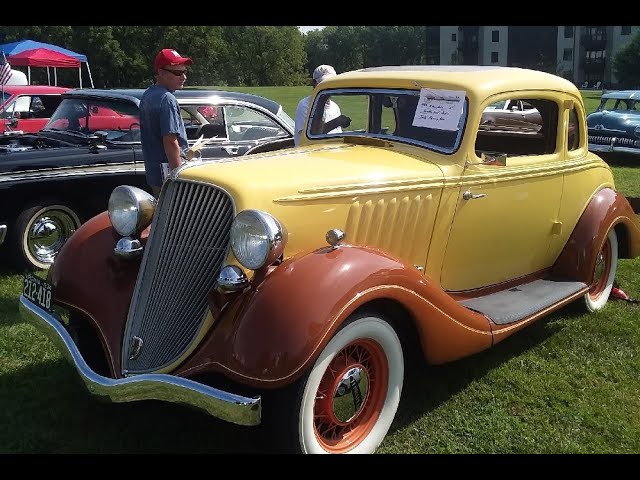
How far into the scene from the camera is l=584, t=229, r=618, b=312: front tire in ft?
16.1

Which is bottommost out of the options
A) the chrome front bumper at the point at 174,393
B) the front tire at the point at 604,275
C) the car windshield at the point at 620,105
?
the front tire at the point at 604,275

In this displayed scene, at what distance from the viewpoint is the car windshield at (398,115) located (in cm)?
380

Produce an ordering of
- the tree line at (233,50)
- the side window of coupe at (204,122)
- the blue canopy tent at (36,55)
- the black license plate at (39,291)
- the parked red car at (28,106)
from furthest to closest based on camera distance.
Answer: the tree line at (233,50) → the blue canopy tent at (36,55) → the parked red car at (28,106) → the side window of coupe at (204,122) → the black license plate at (39,291)

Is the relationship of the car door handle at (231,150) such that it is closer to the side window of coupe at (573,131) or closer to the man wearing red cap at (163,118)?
the man wearing red cap at (163,118)

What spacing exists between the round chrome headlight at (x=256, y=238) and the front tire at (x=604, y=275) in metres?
3.07

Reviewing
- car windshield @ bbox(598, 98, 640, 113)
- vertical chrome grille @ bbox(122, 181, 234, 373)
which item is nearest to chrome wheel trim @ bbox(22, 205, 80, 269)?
vertical chrome grille @ bbox(122, 181, 234, 373)

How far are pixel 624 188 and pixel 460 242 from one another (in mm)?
6913

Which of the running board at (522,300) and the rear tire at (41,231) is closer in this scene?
the running board at (522,300)

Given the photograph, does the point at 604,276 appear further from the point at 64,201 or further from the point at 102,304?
the point at 64,201

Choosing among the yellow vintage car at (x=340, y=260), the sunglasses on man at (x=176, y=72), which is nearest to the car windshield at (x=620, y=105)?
the yellow vintage car at (x=340, y=260)

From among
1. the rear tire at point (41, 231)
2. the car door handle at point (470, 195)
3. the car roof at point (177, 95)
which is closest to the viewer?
the car door handle at point (470, 195)
